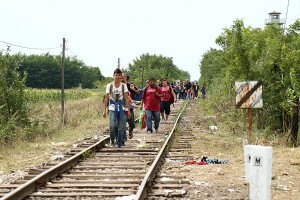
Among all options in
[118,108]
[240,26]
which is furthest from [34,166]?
[240,26]

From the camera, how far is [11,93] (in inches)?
566

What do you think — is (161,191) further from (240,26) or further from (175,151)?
(240,26)

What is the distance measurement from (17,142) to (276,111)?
26.7 feet

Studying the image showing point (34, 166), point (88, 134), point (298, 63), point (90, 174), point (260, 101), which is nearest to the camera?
point (90, 174)

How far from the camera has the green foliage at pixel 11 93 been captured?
46.8 ft

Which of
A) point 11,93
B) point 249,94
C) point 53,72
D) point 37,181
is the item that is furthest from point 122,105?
point 53,72

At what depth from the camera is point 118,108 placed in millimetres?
11195

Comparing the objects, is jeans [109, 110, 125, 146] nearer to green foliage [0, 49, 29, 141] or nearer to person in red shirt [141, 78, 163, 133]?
person in red shirt [141, 78, 163, 133]

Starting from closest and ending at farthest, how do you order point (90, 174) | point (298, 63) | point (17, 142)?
point (90, 174) → point (17, 142) → point (298, 63)

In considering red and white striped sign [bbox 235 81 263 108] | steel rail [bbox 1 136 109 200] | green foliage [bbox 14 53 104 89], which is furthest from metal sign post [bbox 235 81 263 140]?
green foliage [bbox 14 53 104 89]

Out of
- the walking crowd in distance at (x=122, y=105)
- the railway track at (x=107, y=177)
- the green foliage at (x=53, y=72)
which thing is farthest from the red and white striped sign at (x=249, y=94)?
the green foliage at (x=53, y=72)

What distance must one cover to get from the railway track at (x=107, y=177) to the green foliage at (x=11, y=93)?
3860mm

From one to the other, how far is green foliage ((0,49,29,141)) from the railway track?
3.86m

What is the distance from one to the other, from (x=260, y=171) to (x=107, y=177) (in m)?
3.33
